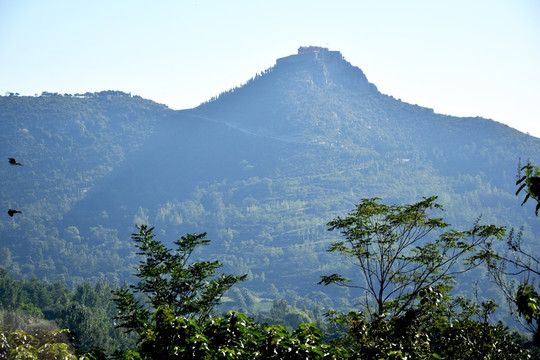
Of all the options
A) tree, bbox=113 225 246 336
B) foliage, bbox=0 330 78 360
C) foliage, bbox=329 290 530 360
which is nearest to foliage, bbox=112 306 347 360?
foliage, bbox=0 330 78 360

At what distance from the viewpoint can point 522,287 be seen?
23.4 feet

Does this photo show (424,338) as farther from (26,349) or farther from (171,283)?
(26,349)

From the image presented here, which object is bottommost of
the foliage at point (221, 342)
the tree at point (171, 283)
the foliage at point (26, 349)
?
the tree at point (171, 283)


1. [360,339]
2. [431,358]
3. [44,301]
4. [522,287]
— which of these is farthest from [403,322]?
[44,301]

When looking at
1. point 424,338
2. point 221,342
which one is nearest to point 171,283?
point 424,338

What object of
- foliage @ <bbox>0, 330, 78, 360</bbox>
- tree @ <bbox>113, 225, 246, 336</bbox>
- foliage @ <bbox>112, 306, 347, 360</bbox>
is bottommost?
tree @ <bbox>113, 225, 246, 336</bbox>

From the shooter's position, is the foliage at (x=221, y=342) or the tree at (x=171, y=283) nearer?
the foliage at (x=221, y=342)

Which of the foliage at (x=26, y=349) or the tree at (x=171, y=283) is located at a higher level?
the foliage at (x=26, y=349)

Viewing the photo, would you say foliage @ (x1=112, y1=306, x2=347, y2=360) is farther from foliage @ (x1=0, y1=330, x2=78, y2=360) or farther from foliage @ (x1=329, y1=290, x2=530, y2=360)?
foliage @ (x1=329, y1=290, x2=530, y2=360)

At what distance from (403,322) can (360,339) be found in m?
1.93

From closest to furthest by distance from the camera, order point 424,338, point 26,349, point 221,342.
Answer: point 26,349
point 221,342
point 424,338

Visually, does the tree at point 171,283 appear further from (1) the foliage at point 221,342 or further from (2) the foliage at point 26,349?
(1) the foliage at point 221,342

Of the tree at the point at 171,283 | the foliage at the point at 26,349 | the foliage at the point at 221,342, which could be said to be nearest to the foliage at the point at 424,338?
the foliage at the point at 221,342

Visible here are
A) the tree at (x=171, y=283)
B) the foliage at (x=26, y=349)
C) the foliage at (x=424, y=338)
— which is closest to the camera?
the foliage at (x=26, y=349)
